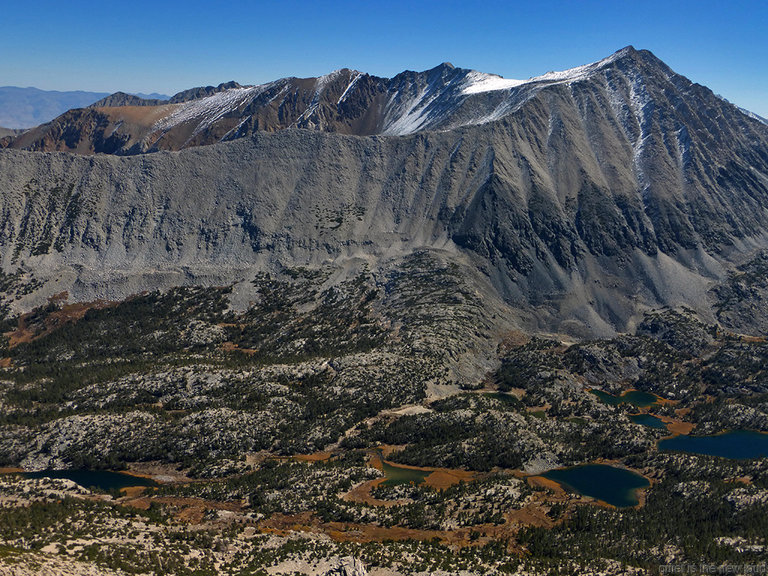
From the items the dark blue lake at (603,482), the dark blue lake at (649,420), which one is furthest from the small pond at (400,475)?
the dark blue lake at (649,420)

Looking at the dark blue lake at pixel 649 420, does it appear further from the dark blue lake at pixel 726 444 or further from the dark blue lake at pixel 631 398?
the dark blue lake at pixel 726 444

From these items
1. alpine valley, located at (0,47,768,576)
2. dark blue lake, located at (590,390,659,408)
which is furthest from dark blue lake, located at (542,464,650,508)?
dark blue lake, located at (590,390,659,408)

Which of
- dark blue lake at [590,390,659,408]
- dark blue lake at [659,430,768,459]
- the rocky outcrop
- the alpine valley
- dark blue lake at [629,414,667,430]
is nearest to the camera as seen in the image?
the rocky outcrop

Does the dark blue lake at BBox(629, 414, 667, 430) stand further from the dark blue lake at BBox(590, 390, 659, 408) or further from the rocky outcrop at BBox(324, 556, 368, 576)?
the rocky outcrop at BBox(324, 556, 368, 576)

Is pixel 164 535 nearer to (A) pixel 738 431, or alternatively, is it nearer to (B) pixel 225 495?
(B) pixel 225 495

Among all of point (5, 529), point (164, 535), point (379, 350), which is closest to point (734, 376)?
point (379, 350)

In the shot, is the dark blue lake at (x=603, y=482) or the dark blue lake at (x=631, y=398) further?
the dark blue lake at (x=631, y=398)
